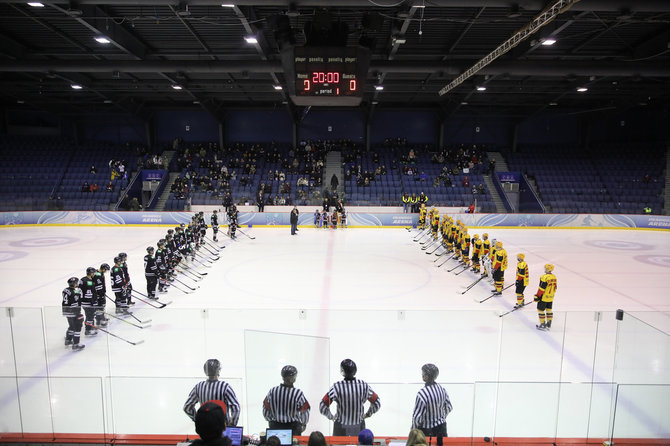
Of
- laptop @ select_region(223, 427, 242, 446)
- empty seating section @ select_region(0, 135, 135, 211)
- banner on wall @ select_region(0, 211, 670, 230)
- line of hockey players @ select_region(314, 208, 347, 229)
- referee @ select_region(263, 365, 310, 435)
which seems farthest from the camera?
empty seating section @ select_region(0, 135, 135, 211)

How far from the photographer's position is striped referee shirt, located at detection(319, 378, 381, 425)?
3.68 meters

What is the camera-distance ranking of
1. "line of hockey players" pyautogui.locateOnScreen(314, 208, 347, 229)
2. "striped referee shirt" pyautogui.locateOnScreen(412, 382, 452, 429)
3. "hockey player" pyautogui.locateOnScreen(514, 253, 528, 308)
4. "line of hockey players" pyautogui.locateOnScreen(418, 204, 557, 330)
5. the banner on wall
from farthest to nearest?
1. the banner on wall
2. "line of hockey players" pyautogui.locateOnScreen(314, 208, 347, 229)
3. "hockey player" pyautogui.locateOnScreen(514, 253, 528, 308)
4. "line of hockey players" pyautogui.locateOnScreen(418, 204, 557, 330)
5. "striped referee shirt" pyautogui.locateOnScreen(412, 382, 452, 429)

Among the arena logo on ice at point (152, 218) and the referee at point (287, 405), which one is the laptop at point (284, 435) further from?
the arena logo on ice at point (152, 218)

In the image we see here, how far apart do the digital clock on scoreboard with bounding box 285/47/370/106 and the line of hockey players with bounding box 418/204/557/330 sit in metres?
5.50

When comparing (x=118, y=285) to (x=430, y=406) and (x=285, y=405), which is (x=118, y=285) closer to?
(x=285, y=405)

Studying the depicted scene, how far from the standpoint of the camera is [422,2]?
10422mm

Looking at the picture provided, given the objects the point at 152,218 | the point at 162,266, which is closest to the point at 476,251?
the point at 162,266

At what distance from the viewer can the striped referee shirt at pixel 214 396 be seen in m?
3.68

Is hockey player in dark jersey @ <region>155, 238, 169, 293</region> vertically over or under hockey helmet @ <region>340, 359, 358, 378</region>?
under

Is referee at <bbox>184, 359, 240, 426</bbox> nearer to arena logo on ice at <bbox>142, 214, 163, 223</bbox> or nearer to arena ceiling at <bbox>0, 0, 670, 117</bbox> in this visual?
arena ceiling at <bbox>0, 0, 670, 117</bbox>

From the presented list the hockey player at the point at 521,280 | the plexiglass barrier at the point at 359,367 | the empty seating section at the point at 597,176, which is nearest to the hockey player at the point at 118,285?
the plexiglass barrier at the point at 359,367

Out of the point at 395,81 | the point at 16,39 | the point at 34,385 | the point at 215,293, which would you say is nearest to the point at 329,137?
the point at 395,81

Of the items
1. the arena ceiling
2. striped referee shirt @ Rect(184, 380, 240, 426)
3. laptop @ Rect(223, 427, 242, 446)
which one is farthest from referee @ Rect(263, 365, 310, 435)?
the arena ceiling

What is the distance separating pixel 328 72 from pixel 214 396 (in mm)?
8747
